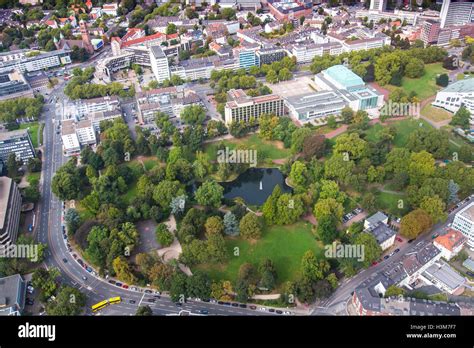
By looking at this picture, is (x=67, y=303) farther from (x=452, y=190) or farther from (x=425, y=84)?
(x=425, y=84)

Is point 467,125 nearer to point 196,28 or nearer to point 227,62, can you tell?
point 227,62

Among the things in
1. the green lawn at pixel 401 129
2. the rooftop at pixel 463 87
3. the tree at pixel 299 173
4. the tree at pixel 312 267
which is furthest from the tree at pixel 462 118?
the tree at pixel 312 267

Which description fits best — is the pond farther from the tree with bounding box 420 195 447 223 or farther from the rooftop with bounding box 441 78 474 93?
the rooftop with bounding box 441 78 474 93

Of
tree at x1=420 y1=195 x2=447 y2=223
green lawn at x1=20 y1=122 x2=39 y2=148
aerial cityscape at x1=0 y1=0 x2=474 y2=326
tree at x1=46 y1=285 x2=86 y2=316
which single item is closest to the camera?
tree at x1=46 y1=285 x2=86 y2=316

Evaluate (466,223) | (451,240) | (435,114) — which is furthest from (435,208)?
(435,114)

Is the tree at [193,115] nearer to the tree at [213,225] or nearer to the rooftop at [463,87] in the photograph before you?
the tree at [213,225]

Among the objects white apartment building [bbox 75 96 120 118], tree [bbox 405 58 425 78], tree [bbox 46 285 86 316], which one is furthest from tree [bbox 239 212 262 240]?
tree [bbox 405 58 425 78]
